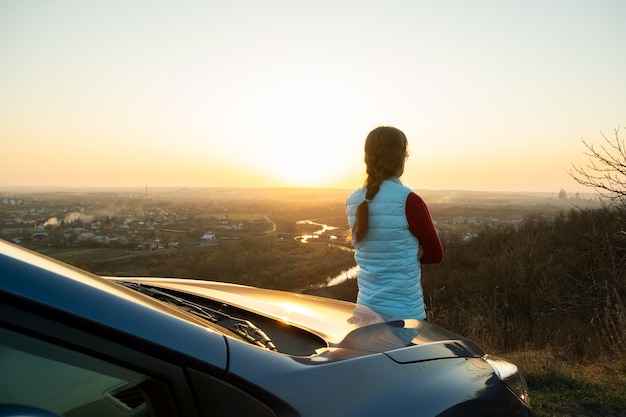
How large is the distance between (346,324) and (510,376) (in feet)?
2.43

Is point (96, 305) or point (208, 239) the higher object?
point (96, 305)

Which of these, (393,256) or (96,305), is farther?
(393,256)

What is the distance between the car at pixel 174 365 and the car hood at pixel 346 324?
0.05 feet

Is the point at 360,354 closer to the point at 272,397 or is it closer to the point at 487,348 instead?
the point at 272,397

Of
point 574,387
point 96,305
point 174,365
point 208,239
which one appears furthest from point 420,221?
point 208,239

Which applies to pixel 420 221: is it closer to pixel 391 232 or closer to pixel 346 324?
pixel 391 232

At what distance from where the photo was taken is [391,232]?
113 inches

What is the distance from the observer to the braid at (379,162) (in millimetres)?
2930

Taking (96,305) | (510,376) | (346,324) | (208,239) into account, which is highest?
(96,305)

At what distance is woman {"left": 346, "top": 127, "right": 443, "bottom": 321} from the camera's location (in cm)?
285

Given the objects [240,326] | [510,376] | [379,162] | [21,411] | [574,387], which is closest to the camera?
[21,411]

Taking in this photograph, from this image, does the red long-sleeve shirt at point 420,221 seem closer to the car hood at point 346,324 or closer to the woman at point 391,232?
the woman at point 391,232

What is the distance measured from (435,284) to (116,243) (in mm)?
15459

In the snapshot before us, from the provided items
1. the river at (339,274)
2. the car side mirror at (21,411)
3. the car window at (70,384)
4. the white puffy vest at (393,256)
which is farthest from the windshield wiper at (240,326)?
the river at (339,274)
